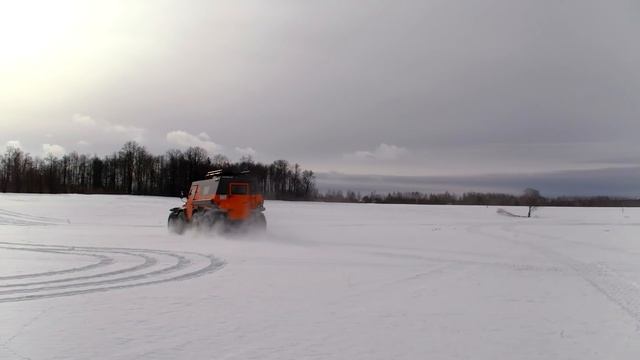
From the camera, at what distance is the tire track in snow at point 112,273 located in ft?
26.9

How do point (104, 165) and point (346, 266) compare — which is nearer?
point (346, 266)

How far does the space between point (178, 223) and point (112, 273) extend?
976 cm

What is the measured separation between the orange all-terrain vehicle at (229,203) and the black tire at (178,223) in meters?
1.00

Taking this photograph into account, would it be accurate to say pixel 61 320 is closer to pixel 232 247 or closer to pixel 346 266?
pixel 346 266

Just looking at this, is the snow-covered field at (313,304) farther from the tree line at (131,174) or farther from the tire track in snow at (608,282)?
the tree line at (131,174)

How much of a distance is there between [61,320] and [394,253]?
31.1 feet

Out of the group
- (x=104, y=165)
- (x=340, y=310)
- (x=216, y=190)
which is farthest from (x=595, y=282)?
(x=104, y=165)

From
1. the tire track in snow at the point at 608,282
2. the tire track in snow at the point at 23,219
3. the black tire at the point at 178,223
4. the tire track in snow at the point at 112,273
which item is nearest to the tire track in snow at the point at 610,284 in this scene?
the tire track in snow at the point at 608,282

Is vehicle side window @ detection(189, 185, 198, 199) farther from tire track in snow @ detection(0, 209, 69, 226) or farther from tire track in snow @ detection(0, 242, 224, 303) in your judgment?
tire track in snow @ detection(0, 209, 69, 226)

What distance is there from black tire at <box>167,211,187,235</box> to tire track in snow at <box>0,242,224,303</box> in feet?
16.5

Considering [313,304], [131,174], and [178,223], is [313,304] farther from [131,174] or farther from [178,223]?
[131,174]

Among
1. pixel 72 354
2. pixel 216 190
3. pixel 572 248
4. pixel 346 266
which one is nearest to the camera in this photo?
pixel 72 354

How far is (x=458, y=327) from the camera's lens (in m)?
6.17

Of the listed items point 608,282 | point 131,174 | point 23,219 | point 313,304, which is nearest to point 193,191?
point 313,304
